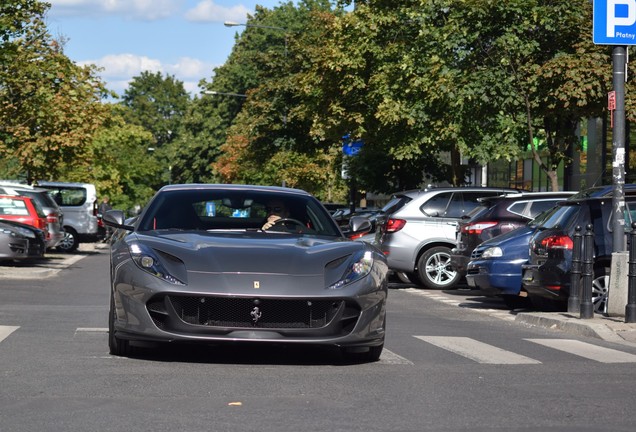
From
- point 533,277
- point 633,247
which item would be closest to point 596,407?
Result: point 633,247

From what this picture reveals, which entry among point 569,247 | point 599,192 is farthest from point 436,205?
point 569,247

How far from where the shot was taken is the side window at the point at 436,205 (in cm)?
2328

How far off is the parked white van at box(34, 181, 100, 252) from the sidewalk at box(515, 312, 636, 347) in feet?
88.3

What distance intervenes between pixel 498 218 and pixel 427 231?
2785 millimetres

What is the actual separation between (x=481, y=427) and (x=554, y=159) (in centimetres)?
2145

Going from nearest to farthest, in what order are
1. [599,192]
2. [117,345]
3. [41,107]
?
1. [117,345]
2. [599,192]
3. [41,107]

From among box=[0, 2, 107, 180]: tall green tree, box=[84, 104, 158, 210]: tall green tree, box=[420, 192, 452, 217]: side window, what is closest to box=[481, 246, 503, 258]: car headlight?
box=[420, 192, 452, 217]: side window

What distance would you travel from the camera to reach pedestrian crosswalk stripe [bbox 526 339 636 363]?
11.0m

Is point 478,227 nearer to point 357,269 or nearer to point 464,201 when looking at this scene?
point 464,201

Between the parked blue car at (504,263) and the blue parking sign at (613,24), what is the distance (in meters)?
2.74

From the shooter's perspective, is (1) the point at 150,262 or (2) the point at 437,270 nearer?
(1) the point at 150,262

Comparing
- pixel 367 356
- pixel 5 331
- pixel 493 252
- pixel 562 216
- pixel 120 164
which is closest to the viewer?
pixel 367 356

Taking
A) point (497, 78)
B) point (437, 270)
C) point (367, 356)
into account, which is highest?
point (497, 78)

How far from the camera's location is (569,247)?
15.6 m
